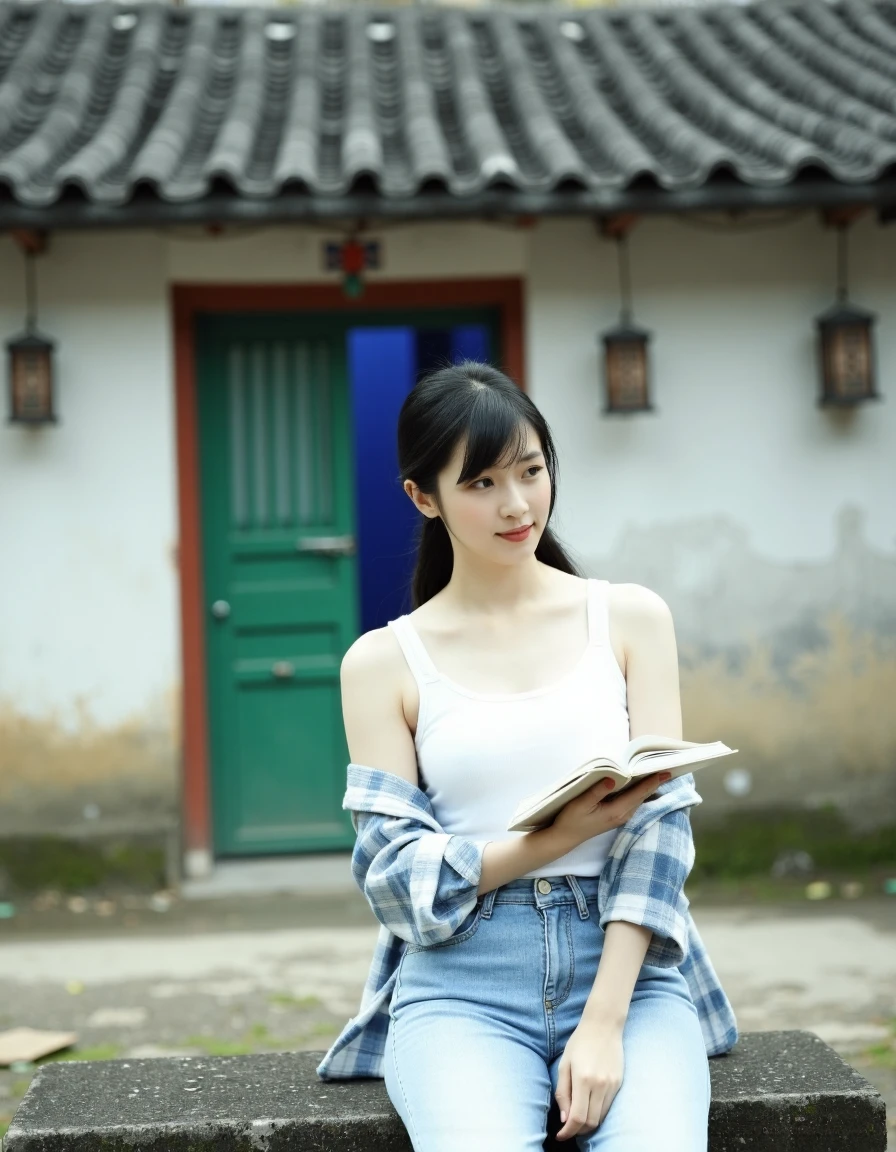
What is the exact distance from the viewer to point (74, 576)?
5.93 meters

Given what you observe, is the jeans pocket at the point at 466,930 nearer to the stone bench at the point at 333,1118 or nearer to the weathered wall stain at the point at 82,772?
the stone bench at the point at 333,1118

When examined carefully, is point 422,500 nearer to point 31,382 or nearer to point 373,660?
point 373,660

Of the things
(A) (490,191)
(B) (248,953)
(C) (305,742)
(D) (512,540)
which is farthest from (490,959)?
(C) (305,742)

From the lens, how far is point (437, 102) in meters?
6.43

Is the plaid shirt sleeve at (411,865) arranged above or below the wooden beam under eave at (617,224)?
below

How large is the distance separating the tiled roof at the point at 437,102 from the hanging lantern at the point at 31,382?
2.36 ft

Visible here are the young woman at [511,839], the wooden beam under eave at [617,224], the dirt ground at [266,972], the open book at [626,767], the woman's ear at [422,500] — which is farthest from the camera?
the wooden beam under eave at [617,224]

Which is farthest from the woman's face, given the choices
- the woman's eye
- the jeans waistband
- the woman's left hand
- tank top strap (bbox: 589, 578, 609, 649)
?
the woman's left hand

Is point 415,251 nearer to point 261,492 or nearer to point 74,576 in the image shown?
point 261,492

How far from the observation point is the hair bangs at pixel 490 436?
2205 millimetres

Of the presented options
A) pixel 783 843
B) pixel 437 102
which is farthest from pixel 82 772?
pixel 437 102

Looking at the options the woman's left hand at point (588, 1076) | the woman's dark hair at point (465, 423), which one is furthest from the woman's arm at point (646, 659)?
the woman's left hand at point (588, 1076)

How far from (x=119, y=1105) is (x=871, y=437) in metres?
4.84

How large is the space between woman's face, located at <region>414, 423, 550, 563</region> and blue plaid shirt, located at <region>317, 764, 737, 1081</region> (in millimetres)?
422
